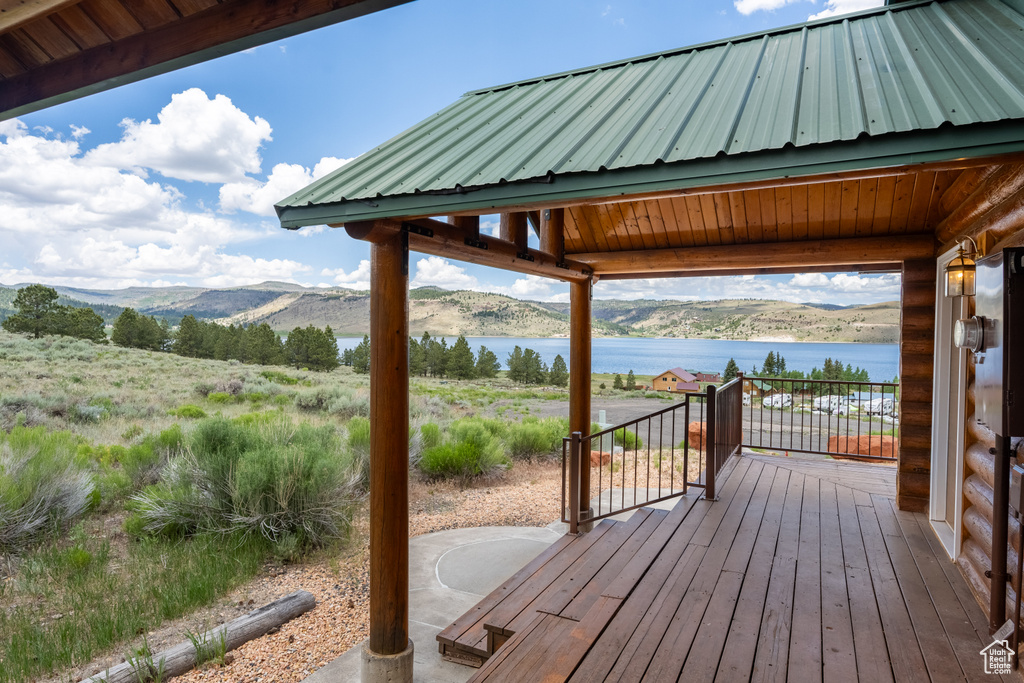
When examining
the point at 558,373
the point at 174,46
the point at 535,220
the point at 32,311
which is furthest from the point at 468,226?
the point at 558,373

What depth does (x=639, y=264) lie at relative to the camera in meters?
5.89

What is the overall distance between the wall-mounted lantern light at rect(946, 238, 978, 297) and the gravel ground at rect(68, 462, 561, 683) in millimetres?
4893

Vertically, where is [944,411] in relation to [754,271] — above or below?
below

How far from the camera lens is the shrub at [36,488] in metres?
5.59

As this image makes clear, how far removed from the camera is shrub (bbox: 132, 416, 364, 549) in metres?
5.89

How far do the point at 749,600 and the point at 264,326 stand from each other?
24562 millimetres

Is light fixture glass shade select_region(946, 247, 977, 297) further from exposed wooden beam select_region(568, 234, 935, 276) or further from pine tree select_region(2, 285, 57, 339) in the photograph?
pine tree select_region(2, 285, 57, 339)

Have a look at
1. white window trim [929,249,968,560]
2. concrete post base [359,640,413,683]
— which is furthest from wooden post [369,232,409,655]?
white window trim [929,249,968,560]

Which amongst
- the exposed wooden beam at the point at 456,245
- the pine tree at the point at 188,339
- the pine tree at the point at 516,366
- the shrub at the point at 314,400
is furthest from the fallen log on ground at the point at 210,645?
the pine tree at the point at 516,366

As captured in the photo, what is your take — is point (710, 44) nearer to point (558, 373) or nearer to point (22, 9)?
point (22, 9)

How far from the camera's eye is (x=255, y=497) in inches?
234

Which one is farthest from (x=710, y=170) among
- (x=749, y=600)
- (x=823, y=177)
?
(x=749, y=600)

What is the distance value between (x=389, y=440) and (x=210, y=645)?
2171mm

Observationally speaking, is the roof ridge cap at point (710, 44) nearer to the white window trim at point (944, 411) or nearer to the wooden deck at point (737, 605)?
the white window trim at point (944, 411)
